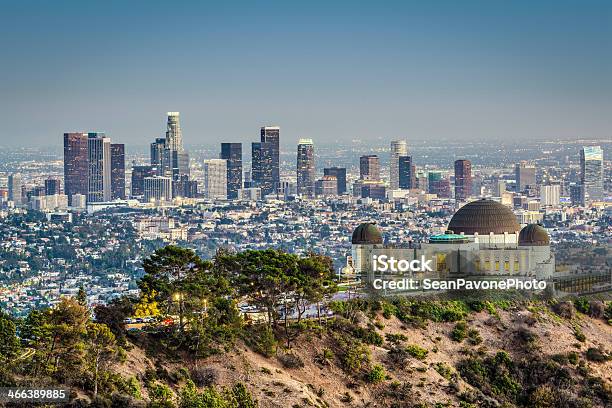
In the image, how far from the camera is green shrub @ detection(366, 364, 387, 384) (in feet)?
145

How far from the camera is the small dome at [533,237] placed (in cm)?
6594

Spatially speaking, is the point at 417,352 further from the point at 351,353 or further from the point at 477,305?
the point at 477,305

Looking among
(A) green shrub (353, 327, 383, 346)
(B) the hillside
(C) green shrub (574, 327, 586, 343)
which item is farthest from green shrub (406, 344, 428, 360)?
(C) green shrub (574, 327, 586, 343)

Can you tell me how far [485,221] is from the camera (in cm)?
6944

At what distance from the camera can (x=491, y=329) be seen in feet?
168

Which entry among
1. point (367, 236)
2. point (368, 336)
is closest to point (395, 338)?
point (368, 336)

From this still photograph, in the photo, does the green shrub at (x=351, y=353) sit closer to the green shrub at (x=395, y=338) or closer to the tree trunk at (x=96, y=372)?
the green shrub at (x=395, y=338)

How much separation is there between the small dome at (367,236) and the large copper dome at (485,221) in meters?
4.86

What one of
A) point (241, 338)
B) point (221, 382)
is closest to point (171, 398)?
point (221, 382)

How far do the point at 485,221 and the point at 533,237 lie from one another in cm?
397

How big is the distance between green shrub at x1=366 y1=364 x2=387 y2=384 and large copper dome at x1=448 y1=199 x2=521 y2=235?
25.1 m

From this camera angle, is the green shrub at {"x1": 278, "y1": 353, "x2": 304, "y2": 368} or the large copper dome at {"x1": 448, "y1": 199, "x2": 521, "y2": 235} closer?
the green shrub at {"x1": 278, "y1": 353, "x2": 304, "y2": 368}

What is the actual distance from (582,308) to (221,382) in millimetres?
20094

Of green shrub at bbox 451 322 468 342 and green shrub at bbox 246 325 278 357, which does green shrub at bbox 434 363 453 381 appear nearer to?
green shrub at bbox 451 322 468 342
